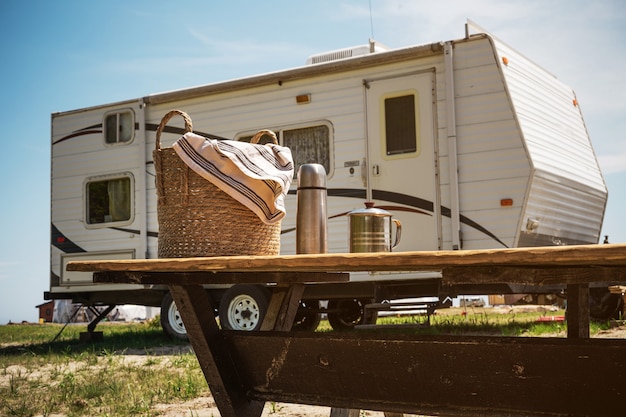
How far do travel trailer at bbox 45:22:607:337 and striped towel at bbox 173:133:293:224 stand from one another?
3783 mm

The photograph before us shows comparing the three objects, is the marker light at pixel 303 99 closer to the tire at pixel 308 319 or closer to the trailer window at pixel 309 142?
the trailer window at pixel 309 142

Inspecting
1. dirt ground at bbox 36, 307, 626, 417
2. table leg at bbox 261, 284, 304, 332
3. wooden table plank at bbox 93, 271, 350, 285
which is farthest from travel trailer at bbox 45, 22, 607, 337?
Result: wooden table plank at bbox 93, 271, 350, 285

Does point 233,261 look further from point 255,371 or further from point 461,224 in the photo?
point 461,224

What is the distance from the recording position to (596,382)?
6.21 ft

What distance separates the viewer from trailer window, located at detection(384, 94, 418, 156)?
666cm

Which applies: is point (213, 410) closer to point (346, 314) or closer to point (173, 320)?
point (173, 320)

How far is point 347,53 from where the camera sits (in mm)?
7324

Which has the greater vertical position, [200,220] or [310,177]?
[310,177]

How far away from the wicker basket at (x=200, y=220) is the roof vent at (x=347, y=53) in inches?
199

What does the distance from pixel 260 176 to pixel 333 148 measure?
186 inches

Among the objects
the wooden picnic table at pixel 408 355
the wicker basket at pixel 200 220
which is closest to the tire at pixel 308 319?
the wooden picnic table at pixel 408 355

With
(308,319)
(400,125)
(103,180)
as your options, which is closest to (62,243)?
(103,180)

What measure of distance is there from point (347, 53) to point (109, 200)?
3.28 metres

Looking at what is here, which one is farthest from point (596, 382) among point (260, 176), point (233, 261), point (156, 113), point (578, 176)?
point (156, 113)
